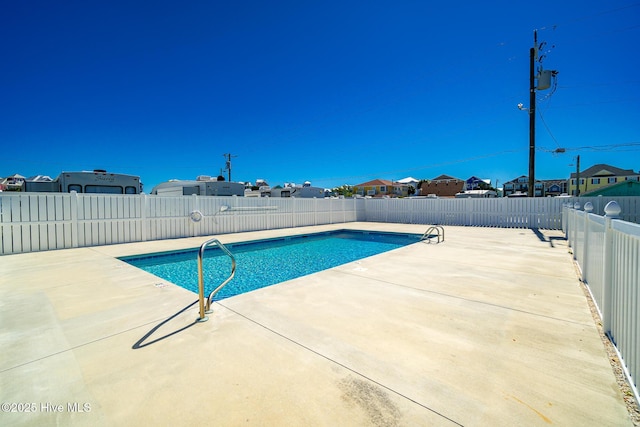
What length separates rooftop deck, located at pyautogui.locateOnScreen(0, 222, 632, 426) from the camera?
64.7 inches

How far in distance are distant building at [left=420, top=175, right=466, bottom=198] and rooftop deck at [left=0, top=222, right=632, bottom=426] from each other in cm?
5363

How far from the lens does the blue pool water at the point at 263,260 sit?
5.94 metres

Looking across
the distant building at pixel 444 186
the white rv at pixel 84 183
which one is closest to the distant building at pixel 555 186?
the distant building at pixel 444 186

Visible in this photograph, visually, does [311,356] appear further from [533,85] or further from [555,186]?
[555,186]

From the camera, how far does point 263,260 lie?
8.04 meters

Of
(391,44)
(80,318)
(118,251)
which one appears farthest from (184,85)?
(80,318)

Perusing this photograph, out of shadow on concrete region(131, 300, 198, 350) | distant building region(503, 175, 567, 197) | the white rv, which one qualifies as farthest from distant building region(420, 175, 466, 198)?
shadow on concrete region(131, 300, 198, 350)

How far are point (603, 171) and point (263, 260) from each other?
209 feet

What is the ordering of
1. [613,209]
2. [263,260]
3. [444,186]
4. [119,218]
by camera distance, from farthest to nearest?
[444,186] → [119,218] → [263,260] → [613,209]

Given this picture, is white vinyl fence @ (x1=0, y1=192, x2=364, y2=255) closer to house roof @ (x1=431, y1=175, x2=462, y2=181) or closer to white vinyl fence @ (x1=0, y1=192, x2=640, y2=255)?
white vinyl fence @ (x1=0, y1=192, x2=640, y2=255)

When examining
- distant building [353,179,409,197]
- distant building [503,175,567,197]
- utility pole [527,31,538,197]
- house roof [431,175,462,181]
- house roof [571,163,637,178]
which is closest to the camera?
utility pole [527,31,538,197]

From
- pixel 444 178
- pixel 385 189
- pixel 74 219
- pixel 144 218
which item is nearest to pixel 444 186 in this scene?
pixel 444 178

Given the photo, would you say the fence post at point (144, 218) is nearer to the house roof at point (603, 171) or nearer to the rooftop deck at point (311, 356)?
the rooftop deck at point (311, 356)

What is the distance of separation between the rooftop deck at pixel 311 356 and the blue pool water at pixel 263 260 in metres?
1.66
